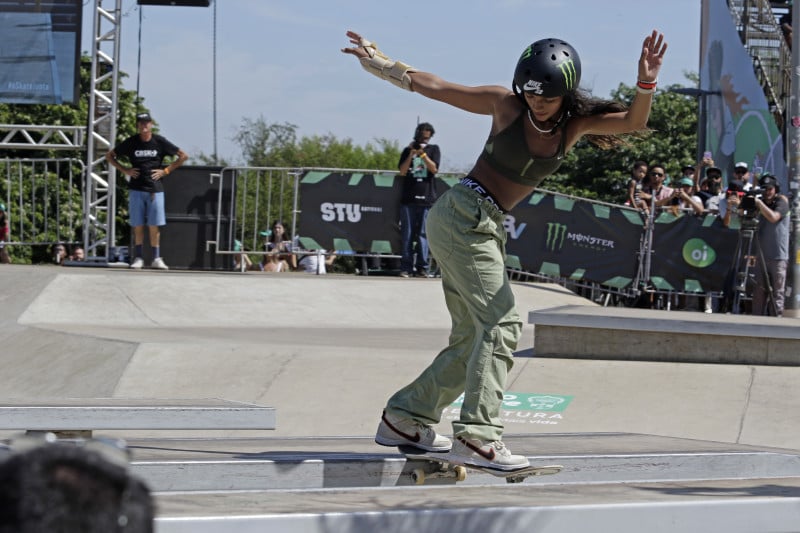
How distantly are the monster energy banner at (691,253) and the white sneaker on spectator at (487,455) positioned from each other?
11328 mm

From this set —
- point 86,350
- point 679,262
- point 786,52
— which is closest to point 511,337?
point 86,350

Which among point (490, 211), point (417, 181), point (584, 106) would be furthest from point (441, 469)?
point (417, 181)

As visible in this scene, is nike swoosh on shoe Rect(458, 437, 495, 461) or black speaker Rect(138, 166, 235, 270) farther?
black speaker Rect(138, 166, 235, 270)

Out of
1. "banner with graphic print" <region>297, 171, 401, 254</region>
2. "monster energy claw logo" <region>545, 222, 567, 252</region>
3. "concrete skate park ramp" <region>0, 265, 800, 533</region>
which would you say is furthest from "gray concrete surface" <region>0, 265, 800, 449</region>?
"monster energy claw logo" <region>545, 222, 567, 252</region>

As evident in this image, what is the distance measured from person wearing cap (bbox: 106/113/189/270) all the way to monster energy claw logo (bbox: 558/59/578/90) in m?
10.7

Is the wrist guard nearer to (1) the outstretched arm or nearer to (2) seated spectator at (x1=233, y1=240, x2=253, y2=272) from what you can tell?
(1) the outstretched arm

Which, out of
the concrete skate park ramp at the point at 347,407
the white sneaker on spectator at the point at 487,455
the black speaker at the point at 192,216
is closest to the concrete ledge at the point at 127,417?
the concrete skate park ramp at the point at 347,407

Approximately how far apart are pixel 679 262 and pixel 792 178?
9.00ft

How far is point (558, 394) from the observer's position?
320 inches

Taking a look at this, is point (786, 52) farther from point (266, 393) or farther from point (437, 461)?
point (437, 461)

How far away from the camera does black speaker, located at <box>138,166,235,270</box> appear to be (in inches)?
623

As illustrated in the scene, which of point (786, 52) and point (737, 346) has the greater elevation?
point (786, 52)

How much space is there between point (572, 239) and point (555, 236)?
0.81ft

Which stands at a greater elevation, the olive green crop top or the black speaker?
the olive green crop top
